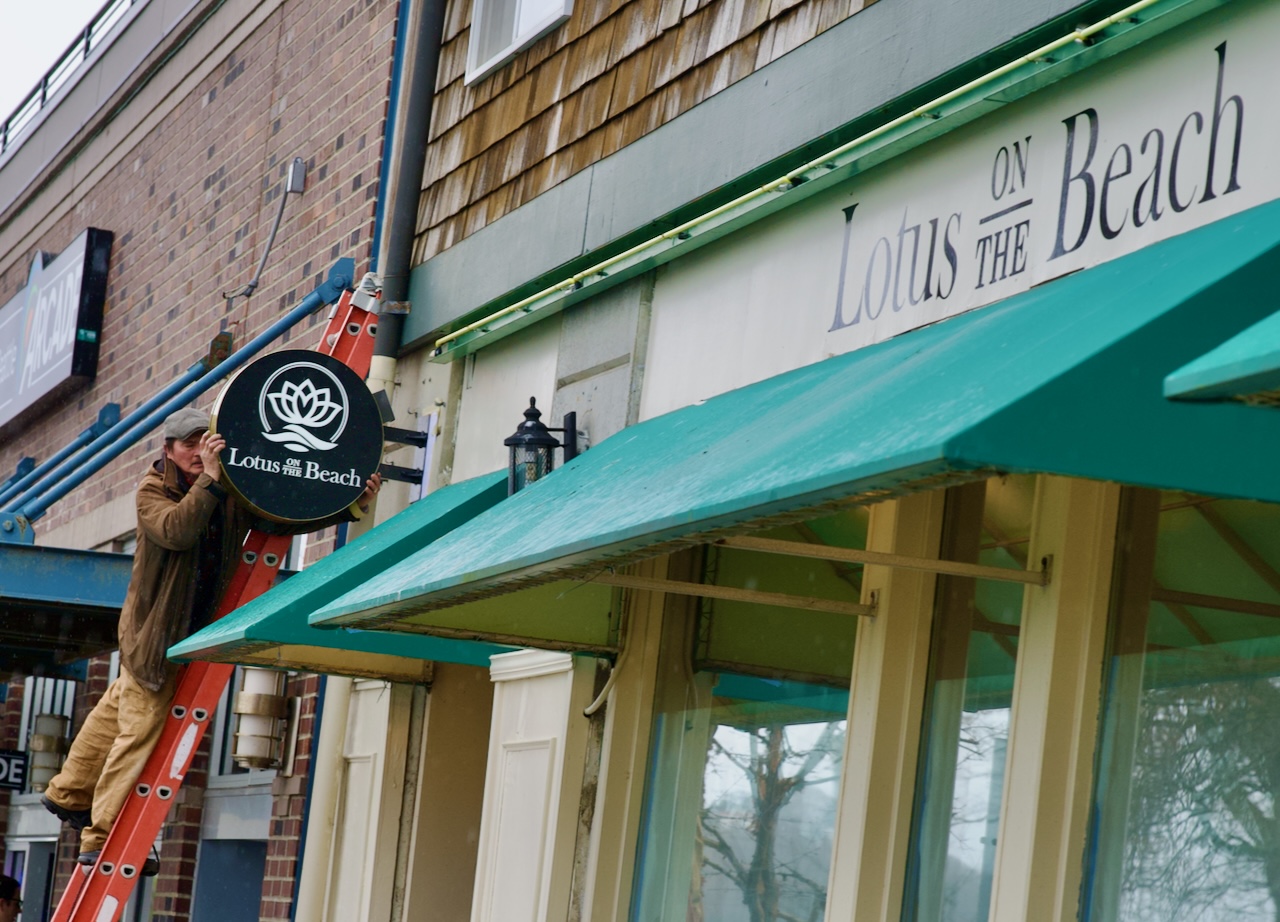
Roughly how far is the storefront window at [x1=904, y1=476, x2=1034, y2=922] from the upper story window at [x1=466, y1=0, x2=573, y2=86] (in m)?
3.45

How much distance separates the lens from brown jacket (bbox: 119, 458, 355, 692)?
22.2 ft

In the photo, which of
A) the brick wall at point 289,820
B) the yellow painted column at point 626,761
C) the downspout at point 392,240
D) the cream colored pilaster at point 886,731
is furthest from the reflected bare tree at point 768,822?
the brick wall at point 289,820

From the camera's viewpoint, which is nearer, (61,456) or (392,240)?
(392,240)

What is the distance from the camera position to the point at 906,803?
4957 mm

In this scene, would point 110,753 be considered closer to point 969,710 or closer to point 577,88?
point 577,88

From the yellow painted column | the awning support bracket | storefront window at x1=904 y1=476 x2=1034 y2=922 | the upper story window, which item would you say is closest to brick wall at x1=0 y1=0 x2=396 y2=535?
the upper story window

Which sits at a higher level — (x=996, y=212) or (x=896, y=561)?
(x=996, y=212)

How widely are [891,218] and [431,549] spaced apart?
1.71 metres

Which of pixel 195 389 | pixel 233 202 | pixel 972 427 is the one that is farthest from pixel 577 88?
pixel 972 427

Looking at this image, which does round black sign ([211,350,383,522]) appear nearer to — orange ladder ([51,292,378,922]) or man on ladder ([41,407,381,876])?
man on ladder ([41,407,381,876])

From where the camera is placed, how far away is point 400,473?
25.8 feet

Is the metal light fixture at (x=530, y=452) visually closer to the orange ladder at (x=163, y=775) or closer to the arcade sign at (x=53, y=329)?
the orange ladder at (x=163, y=775)

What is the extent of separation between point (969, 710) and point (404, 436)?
3.73 metres

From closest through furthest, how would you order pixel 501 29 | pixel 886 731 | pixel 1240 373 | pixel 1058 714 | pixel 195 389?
pixel 1240 373 < pixel 1058 714 < pixel 886 731 < pixel 501 29 < pixel 195 389
